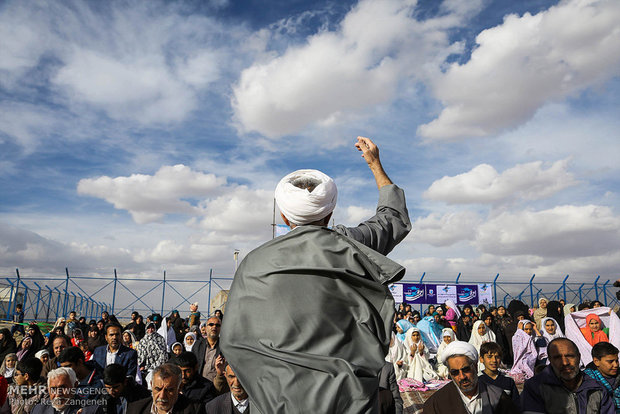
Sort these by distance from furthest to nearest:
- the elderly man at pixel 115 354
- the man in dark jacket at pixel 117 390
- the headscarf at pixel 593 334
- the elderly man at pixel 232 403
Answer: the headscarf at pixel 593 334, the elderly man at pixel 115 354, the man in dark jacket at pixel 117 390, the elderly man at pixel 232 403

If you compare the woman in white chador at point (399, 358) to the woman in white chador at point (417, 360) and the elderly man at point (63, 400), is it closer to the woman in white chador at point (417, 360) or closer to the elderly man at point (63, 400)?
the woman in white chador at point (417, 360)

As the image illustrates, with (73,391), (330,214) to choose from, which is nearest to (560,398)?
(330,214)

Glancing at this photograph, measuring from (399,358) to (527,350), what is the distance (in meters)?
2.85

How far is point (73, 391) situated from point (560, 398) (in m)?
4.47

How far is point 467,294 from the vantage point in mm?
19531

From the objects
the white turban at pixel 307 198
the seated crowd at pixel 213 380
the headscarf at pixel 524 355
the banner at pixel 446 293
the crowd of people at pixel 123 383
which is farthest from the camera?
the banner at pixel 446 293

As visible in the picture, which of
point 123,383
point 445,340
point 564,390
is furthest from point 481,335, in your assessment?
point 123,383

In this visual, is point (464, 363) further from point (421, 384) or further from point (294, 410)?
point (421, 384)

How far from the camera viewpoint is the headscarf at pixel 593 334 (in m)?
7.99

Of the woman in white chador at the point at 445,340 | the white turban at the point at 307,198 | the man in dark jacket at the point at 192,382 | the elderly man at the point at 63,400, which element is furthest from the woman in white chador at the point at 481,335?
the white turban at the point at 307,198

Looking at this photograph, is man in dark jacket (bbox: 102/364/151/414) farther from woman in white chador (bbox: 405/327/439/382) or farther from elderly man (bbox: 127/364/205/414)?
woman in white chador (bbox: 405/327/439/382)

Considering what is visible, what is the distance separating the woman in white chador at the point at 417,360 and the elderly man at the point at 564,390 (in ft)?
23.9

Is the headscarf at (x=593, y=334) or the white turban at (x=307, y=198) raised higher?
the white turban at (x=307, y=198)

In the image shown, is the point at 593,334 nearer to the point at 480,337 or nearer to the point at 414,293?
the point at 480,337
